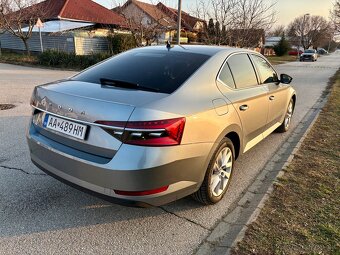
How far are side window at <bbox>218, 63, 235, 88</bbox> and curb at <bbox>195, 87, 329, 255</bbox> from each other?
128 centimetres

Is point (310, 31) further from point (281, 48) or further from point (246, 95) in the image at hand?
point (246, 95)

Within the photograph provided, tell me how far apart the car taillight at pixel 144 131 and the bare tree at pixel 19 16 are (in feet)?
80.6

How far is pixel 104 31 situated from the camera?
30.7 meters

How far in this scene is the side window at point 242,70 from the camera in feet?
12.6

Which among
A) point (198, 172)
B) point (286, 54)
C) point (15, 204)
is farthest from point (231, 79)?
point (286, 54)

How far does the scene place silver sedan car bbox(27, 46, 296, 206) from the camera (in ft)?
8.39

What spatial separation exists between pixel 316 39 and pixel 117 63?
3652 inches

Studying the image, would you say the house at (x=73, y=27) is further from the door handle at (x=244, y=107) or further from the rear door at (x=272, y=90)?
the door handle at (x=244, y=107)

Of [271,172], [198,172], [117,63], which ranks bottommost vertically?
[271,172]

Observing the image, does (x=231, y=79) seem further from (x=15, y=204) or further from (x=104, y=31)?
(x=104, y=31)

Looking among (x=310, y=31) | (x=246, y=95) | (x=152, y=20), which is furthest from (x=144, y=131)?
(x=310, y=31)

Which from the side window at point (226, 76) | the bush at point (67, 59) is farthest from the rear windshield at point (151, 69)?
the bush at point (67, 59)

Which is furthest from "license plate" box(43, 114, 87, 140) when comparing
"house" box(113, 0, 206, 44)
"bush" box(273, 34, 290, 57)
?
"bush" box(273, 34, 290, 57)

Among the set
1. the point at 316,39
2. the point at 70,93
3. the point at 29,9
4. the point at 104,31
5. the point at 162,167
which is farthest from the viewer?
the point at 316,39
